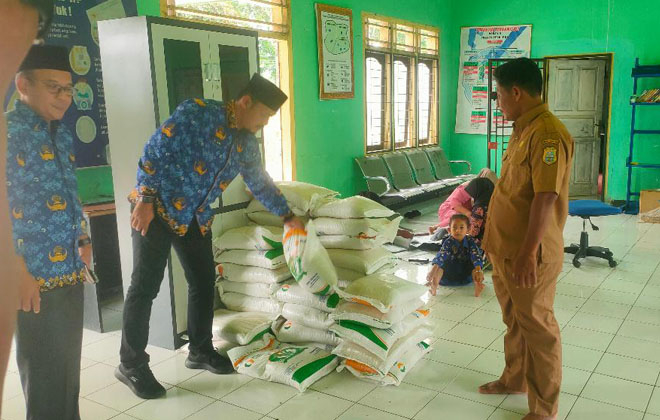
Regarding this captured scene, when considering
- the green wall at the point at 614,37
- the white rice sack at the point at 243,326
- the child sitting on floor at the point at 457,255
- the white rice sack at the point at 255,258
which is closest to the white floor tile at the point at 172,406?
the white rice sack at the point at 243,326

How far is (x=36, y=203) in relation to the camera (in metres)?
2.04

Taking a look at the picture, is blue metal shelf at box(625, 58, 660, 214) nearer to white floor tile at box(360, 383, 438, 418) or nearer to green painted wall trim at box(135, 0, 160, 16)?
green painted wall trim at box(135, 0, 160, 16)

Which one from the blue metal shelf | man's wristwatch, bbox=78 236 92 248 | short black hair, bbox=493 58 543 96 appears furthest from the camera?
the blue metal shelf

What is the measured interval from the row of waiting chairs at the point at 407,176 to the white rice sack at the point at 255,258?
3.27 metres

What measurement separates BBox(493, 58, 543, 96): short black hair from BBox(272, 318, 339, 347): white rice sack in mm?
1623

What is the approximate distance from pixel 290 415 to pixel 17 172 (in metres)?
1.57

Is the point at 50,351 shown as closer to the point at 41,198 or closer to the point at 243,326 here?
the point at 41,198

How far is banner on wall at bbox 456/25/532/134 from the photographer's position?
8.94 m

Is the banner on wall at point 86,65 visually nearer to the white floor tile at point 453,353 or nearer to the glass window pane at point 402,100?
the white floor tile at point 453,353

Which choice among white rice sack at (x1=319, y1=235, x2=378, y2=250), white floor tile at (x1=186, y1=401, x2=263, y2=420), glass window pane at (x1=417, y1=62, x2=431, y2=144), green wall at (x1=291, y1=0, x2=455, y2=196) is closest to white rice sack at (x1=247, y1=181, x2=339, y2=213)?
white rice sack at (x1=319, y1=235, x2=378, y2=250)

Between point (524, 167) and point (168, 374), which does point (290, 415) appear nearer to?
point (168, 374)

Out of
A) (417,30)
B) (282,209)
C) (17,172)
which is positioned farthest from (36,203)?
(417,30)

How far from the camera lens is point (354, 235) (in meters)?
3.52

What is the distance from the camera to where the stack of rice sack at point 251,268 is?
3537 mm
